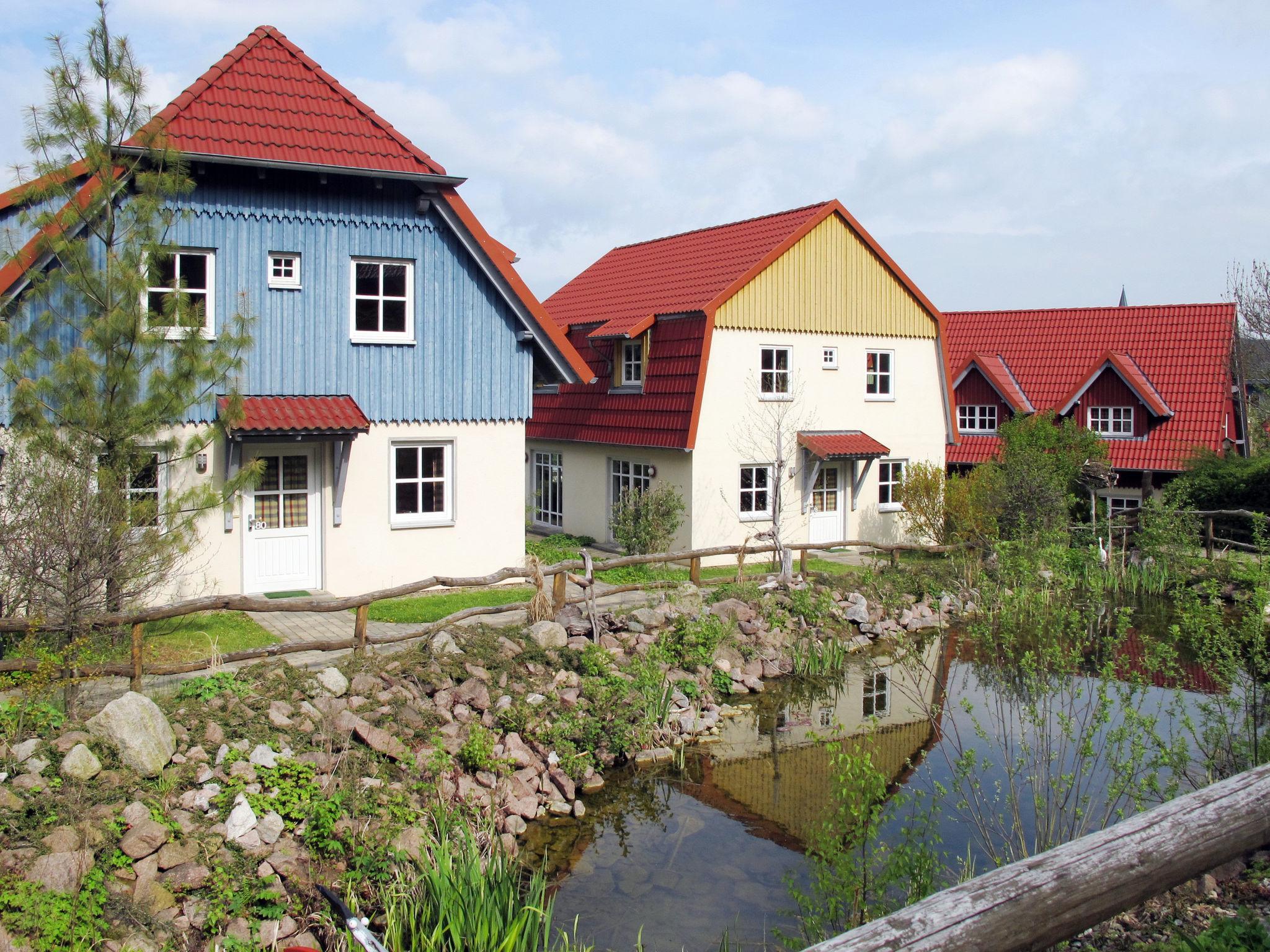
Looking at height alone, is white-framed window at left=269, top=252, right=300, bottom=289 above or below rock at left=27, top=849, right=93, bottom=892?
above

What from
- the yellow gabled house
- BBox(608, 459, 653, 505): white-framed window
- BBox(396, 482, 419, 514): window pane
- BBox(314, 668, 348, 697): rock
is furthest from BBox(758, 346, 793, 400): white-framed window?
BBox(314, 668, 348, 697): rock

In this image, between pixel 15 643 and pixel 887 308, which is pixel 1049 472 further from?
pixel 15 643

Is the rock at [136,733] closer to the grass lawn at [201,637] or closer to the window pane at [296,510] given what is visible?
the grass lawn at [201,637]

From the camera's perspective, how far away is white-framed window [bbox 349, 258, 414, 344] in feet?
53.0

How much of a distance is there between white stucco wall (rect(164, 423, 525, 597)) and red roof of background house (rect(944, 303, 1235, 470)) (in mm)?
16279

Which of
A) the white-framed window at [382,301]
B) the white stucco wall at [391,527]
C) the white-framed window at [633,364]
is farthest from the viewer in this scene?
the white-framed window at [633,364]

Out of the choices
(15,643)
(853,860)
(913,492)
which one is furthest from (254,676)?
(913,492)

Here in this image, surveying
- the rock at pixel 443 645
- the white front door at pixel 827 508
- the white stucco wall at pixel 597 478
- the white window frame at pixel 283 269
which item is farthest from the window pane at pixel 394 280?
the white front door at pixel 827 508

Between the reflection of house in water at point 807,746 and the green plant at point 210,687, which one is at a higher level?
the green plant at point 210,687

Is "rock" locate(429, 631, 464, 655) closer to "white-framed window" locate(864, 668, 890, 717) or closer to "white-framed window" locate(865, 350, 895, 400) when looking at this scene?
"white-framed window" locate(864, 668, 890, 717)

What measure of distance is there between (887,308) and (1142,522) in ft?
23.1

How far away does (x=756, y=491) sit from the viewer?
2225cm

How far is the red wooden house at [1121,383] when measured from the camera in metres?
28.0

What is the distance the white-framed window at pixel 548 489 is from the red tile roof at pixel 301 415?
11059 millimetres
